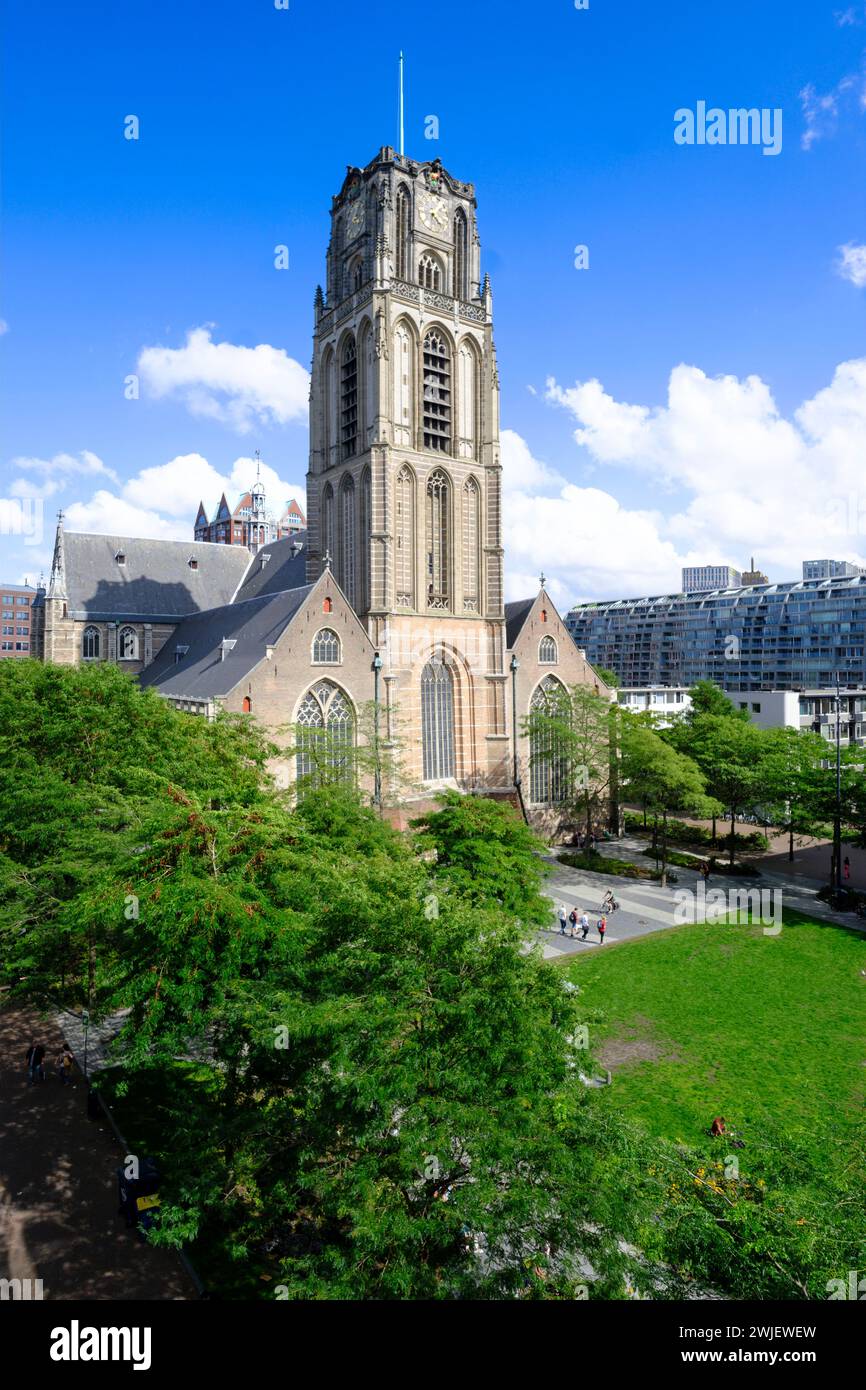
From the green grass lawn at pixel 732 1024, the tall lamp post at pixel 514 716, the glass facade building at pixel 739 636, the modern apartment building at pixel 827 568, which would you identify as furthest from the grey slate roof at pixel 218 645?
the modern apartment building at pixel 827 568

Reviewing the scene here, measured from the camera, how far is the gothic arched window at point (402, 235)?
51.7m

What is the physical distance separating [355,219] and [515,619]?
30.6m

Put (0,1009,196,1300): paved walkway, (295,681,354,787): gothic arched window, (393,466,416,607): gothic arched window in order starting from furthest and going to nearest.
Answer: (393,466,416,607): gothic arched window < (295,681,354,787): gothic arched window < (0,1009,196,1300): paved walkway

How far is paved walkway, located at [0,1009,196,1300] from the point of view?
1505cm

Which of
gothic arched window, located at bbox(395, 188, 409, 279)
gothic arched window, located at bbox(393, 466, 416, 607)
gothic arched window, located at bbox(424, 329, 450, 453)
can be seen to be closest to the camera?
gothic arched window, located at bbox(393, 466, 416, 607)

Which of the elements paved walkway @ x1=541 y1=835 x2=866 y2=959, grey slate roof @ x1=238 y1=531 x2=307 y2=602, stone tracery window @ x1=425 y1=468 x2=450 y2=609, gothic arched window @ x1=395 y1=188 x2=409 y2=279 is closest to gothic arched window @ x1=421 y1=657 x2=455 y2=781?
stone tracery window @ x1=425 y1=468 x2=450 y2=609

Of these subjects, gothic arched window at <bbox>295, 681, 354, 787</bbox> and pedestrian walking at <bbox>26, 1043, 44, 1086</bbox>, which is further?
gothic arched window at <bbox>295, 681, 354, 787</bbox>

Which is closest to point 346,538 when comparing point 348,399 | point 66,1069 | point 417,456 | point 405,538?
point 405,538

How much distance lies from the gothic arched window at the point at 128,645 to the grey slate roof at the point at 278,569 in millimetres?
9735

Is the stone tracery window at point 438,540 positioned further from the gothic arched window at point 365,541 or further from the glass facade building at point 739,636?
the glass facade building at point 739,636

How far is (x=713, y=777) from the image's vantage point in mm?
48500

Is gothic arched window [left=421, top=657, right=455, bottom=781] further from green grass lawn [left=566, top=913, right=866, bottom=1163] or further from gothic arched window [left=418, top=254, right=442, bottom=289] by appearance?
gothic arched window [left=418, top=254, right=442, bottom=289]

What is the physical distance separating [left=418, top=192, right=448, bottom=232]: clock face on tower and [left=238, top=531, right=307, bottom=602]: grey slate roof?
23.3 metres

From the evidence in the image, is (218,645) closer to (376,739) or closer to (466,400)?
(376,739)
